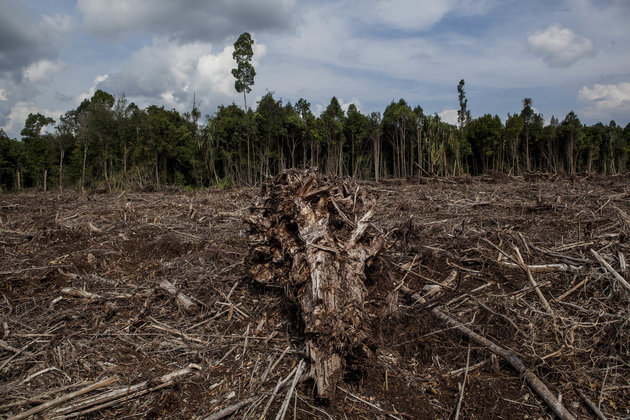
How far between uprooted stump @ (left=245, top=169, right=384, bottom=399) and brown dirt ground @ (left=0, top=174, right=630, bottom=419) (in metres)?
0.21

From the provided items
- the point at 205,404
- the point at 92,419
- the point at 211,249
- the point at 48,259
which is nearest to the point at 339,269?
the point at 205,404

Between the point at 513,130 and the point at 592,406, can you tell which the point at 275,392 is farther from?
the point at 513,130

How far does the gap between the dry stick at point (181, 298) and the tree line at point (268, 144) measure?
781 inches

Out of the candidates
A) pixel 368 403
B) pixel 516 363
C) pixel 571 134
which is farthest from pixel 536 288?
pixel 571 134

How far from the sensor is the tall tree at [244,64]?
2753 centimetres

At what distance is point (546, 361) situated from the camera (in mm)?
2701

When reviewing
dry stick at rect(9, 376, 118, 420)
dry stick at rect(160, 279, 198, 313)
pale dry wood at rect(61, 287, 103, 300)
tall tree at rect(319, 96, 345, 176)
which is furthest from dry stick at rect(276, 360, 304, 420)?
tall tree at rect(319, 96, 345, 176)

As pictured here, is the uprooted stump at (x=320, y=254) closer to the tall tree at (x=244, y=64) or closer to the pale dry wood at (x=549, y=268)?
the pale dry wood at (x=549, y=268)

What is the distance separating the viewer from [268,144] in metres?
28.8

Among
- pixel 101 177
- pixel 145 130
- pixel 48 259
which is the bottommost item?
pixel 48 259

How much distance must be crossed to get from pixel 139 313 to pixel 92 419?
1.36m

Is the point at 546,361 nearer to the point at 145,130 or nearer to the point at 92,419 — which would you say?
the point at 92,419

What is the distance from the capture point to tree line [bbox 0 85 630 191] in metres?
26.4

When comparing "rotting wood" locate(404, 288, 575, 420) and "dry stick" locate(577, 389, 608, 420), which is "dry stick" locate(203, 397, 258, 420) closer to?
"rotting wood" locate(404, 288, 575, 420)
